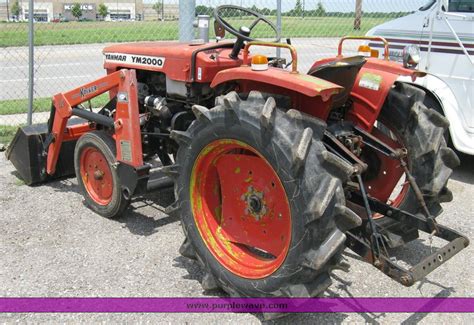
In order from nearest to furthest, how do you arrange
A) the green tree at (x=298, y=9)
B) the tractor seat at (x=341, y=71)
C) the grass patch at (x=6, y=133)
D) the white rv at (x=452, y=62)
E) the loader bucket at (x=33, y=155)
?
the tractor seat at (x=341, y=71)
the loader bucket at (x=33, y=155)
the white rv at (x=452, y=62)
the grass patch at (x=6, y=133)
the green tree at (x=298, y=9)

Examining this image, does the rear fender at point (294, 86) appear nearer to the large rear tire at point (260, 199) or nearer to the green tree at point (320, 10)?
the large rear tire at point (260, 199)

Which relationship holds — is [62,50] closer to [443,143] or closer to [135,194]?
[135,194]

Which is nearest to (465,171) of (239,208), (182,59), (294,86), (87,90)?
(239,208)

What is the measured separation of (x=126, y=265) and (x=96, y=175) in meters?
1.08

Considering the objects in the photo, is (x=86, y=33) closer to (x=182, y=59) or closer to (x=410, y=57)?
(x=182, y=59)

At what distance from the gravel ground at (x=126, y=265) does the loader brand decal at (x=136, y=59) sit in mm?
1347

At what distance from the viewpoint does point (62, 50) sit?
55.9 ft

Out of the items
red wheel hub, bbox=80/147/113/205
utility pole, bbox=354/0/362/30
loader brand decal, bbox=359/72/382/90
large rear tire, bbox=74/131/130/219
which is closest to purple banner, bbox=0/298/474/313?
large rear tire, bbox=74/131/130/219

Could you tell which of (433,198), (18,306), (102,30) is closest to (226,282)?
(18,306)

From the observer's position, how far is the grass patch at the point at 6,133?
252 inches

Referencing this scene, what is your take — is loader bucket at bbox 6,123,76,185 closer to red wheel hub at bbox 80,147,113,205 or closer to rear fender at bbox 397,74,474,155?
red wheel hub at bbox 80,147,113,205

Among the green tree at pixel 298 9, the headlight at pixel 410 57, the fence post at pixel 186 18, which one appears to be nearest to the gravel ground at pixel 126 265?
the headlight at pixel 410 57

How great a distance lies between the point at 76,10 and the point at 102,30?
20.1ft

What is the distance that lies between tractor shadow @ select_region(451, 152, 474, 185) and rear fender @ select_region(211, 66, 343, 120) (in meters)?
3.35
